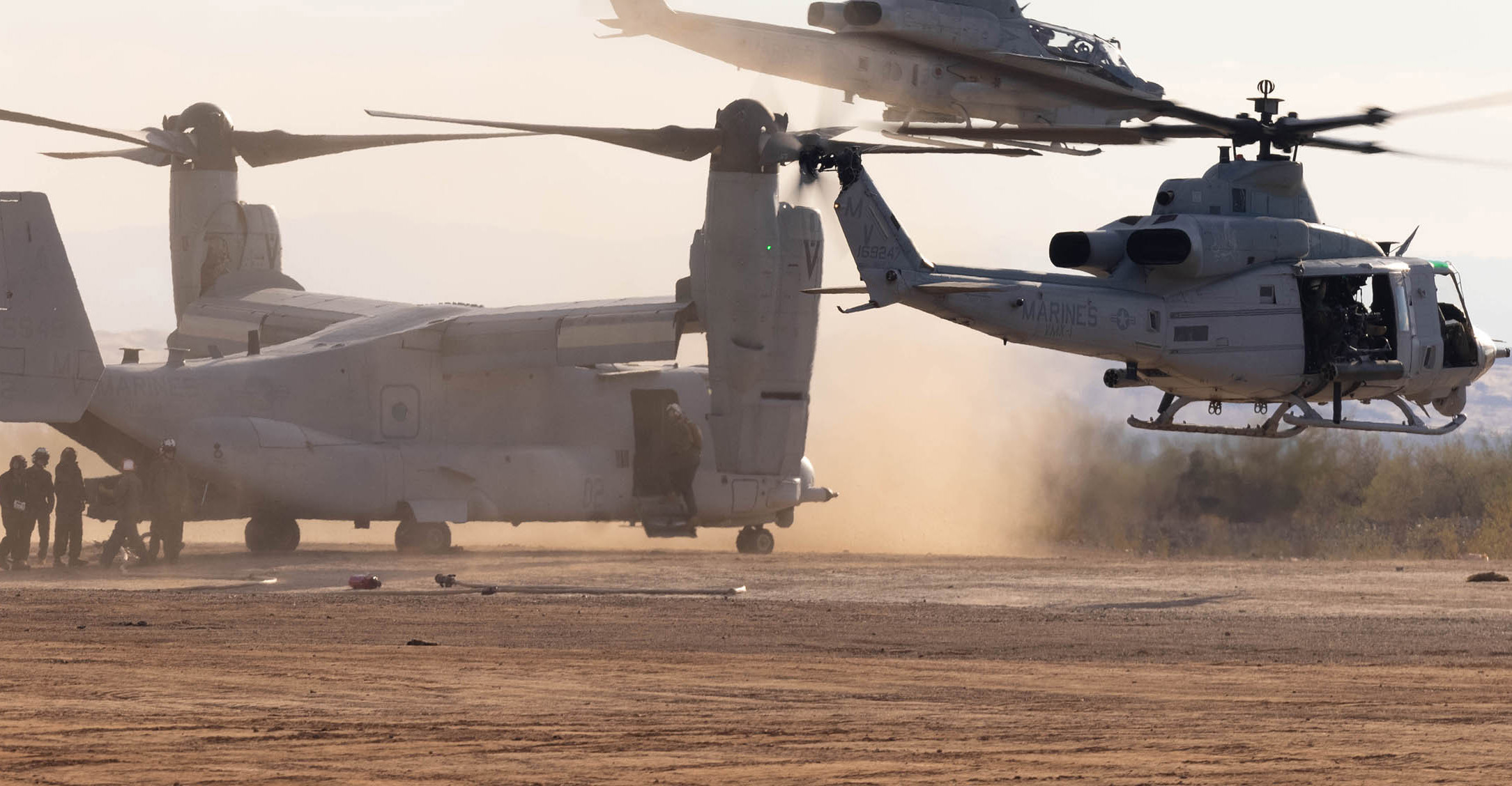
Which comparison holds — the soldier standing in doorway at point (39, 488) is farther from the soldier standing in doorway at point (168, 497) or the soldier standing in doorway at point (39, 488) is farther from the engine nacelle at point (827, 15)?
the engine nacelle at point (827, 15)

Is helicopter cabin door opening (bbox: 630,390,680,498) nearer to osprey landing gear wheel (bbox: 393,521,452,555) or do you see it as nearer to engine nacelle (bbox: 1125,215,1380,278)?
osprey landing gear wheel (bbox: 393,521,452,555)

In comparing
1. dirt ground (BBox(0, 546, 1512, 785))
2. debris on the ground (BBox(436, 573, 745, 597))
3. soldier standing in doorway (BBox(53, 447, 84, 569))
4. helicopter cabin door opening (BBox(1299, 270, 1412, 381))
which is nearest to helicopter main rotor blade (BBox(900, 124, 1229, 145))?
helicopter cabin door opening (BBox(1299, 270, 1412, 381))

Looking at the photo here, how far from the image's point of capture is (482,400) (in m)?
28.3

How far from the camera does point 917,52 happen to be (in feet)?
104

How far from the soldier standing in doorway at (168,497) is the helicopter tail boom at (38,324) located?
123cm

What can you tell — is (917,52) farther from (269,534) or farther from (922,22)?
(269,534)

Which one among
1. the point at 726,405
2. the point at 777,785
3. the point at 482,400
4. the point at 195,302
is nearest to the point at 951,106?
the point at 726,405

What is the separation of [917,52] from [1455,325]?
11.1m

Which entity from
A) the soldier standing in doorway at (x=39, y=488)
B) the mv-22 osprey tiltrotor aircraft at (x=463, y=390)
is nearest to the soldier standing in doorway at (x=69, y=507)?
the soldier standing in doorway at (x=39, y=488)

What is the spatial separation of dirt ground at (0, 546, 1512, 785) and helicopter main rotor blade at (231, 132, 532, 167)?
859cm

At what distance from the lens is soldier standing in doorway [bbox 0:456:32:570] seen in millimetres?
24188

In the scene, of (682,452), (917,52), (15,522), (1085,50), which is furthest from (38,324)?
(1085,50)

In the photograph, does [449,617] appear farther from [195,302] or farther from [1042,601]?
[195,302]

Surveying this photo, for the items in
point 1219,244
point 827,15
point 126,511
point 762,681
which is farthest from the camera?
point 827,15
